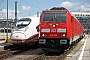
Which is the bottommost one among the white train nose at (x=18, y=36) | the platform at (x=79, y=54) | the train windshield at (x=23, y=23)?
the platform at (x=79, y=54)

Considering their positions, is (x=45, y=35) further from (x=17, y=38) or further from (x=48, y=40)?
(x=17, y=38)

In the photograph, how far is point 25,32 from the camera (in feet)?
59.1

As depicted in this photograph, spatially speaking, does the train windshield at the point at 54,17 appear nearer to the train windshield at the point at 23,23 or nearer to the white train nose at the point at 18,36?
the white train nose at the point at 18,36

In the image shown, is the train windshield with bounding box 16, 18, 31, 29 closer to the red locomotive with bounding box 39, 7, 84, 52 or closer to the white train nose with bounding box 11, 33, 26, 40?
the white train nose with bounding box 11, 33, 26, 40

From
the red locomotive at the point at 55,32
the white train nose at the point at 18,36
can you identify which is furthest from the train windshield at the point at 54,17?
the white train nose at the point at 18,36

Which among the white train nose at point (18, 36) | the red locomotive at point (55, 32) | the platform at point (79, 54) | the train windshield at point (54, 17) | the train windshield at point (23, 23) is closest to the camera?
the platform at point (79, 54)

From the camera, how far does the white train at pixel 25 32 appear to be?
1764cm

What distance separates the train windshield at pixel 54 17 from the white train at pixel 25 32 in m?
2.73

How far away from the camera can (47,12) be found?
647 inches

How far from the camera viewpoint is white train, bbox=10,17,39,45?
17.6 meters

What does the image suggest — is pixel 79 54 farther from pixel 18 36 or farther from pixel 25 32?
pixel 18 36

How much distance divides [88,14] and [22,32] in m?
107

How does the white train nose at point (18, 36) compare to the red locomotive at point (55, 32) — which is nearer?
the red locomotive at point (55, 32)

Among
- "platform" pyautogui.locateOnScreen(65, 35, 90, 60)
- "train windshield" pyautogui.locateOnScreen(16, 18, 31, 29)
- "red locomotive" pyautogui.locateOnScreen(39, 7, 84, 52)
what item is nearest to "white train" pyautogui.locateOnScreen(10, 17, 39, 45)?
"train windshield" pyautogui.locateOnScreen(16, 18, 31, 29)
